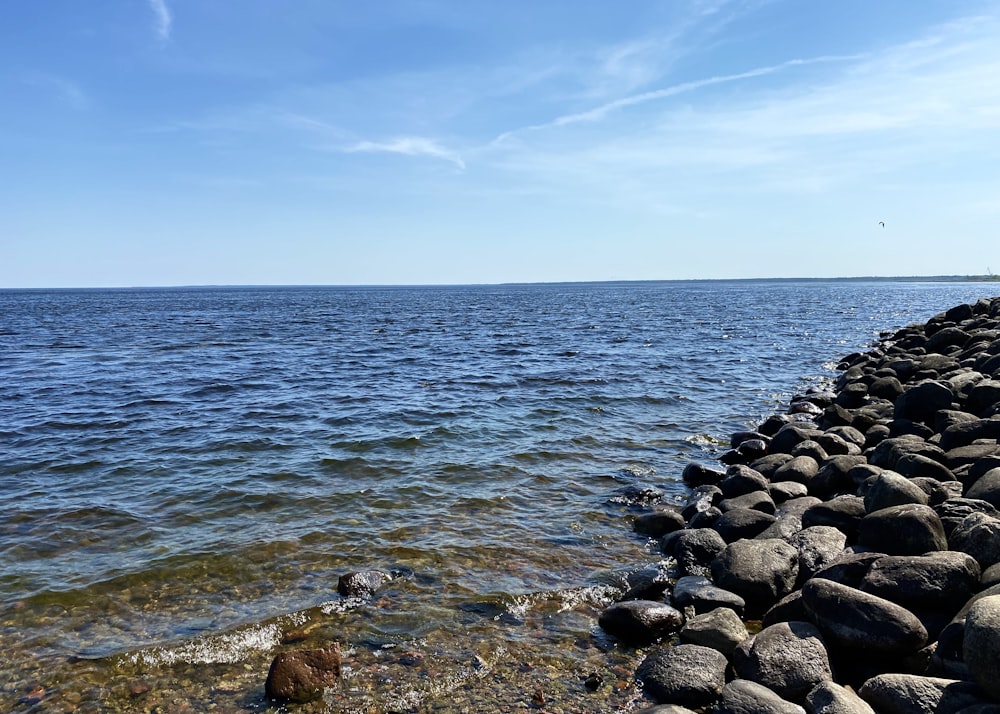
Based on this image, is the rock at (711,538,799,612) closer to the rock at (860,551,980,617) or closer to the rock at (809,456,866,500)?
the rock at (860,551,980,617)

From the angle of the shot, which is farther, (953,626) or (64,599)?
(64,599)

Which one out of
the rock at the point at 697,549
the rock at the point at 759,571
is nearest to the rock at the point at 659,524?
the rock at the point at 697,549

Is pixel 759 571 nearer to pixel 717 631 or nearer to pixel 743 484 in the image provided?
pixel 717 631

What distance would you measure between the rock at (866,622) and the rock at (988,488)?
106 inches

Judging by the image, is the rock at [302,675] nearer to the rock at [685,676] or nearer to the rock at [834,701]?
the rock at [685,676]

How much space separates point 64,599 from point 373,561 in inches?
131

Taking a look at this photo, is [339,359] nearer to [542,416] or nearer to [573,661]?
[542,416]

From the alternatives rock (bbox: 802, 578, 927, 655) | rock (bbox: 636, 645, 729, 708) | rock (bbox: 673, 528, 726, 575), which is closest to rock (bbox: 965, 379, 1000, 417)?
rock (bbox: 673, 528, 726, 575)

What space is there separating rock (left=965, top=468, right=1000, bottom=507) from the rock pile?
0.02m

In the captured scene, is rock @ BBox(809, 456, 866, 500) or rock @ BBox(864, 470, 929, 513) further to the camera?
rock @ BBox(809, 456, 866, 500)

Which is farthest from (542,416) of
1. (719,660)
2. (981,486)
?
(719,660)

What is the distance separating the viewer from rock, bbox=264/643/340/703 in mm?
5254

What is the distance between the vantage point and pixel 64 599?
279 inches

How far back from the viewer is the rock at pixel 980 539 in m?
5.65
